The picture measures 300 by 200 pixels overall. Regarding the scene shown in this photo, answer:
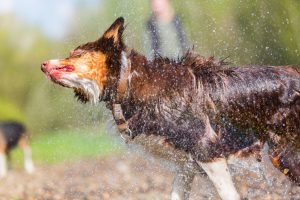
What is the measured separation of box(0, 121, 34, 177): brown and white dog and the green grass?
88 millimetres

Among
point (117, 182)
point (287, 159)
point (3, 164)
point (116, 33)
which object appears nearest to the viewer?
point (116, 33)

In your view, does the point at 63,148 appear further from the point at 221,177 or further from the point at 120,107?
the point at 221,177

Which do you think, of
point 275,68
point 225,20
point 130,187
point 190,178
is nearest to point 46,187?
point 130,187

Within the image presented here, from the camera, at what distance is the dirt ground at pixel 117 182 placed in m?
5.46

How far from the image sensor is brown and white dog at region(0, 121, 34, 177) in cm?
982

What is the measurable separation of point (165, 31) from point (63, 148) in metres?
3.07

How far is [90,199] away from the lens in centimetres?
662

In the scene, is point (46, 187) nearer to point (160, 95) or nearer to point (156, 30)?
point (156, 30)

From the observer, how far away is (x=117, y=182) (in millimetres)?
7496

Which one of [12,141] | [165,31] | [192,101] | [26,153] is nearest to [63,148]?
[26,153]

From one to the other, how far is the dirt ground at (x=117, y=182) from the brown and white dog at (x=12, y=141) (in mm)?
162

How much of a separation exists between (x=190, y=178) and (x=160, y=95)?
2.35ft

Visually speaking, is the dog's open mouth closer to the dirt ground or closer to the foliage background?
the dirt ground

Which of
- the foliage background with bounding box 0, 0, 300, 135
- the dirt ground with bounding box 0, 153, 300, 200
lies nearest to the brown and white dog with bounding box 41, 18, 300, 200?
the dirt ground with bounding box 0, 153, 300, 200
